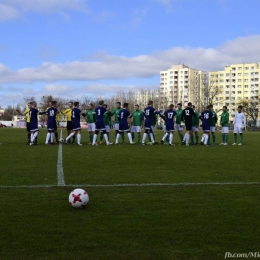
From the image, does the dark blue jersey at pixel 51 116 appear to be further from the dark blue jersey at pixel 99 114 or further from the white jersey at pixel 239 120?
the white jersey at pixel 239 120

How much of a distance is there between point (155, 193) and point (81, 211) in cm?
188

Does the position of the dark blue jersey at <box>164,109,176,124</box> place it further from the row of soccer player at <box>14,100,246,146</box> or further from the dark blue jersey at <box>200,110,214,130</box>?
the dark blue jersey at <box>200,110,214,130</box>

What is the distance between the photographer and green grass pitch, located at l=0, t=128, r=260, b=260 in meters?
4.83

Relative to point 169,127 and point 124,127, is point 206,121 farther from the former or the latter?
point 124,127

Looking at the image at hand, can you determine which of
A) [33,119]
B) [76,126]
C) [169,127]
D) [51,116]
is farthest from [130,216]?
[169,127]

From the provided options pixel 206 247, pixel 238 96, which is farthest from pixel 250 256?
pixel 238 96

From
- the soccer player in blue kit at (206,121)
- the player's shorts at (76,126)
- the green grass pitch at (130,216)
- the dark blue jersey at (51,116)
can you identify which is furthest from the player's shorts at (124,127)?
the green grass pitch at (130,216)

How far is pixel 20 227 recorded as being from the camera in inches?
224

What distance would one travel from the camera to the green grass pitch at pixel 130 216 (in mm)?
4832

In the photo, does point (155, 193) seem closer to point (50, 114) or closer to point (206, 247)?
point (206, 247)

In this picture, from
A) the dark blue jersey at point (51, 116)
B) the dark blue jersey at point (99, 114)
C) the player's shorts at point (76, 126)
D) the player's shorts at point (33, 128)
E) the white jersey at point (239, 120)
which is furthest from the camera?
the white jersey at point (239, 120)

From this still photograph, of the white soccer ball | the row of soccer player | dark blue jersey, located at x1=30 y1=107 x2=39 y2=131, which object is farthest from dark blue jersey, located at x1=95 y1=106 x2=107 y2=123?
the white soccer ball

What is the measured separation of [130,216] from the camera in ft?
20.6

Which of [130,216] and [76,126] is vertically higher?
[76,126]
